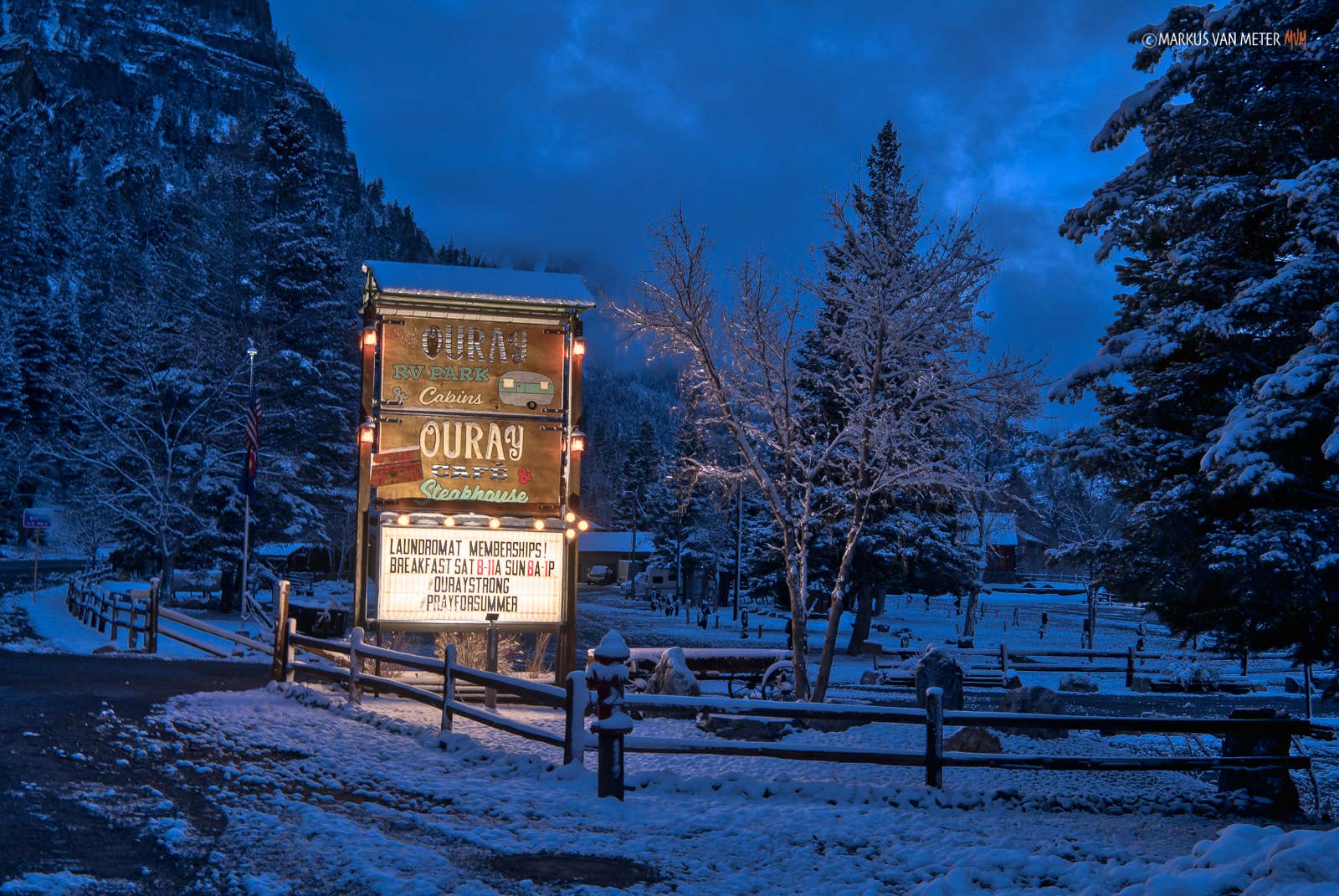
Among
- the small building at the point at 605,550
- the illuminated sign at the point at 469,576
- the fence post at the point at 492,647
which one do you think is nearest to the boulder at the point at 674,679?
the illuminated sign at the point at 469,576

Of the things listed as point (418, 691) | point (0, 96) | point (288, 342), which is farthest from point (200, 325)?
point (0, 96)

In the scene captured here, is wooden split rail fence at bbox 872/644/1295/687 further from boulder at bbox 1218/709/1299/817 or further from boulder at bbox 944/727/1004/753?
boulder at bbox 1218/709/1299/817

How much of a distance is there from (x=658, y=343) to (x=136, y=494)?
24020 mm

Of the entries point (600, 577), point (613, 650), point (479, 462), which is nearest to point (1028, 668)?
point (479, 462)

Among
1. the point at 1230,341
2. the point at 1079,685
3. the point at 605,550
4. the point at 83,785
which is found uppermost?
the point at 1230,341

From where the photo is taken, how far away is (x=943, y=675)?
18047 millimetres

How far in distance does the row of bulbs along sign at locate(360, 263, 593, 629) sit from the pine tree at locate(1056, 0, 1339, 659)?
8.01m

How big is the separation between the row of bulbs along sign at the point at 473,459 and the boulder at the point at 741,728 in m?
3.32

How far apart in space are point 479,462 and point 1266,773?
38.5 feet

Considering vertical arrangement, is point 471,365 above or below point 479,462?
above

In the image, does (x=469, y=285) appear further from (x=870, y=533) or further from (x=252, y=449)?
(x=870, y=533)

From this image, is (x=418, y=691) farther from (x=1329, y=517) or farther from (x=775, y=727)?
(x=1329, y=517)

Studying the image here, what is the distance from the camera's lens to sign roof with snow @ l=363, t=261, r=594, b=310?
1680cm

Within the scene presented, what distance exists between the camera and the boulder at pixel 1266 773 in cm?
1059
